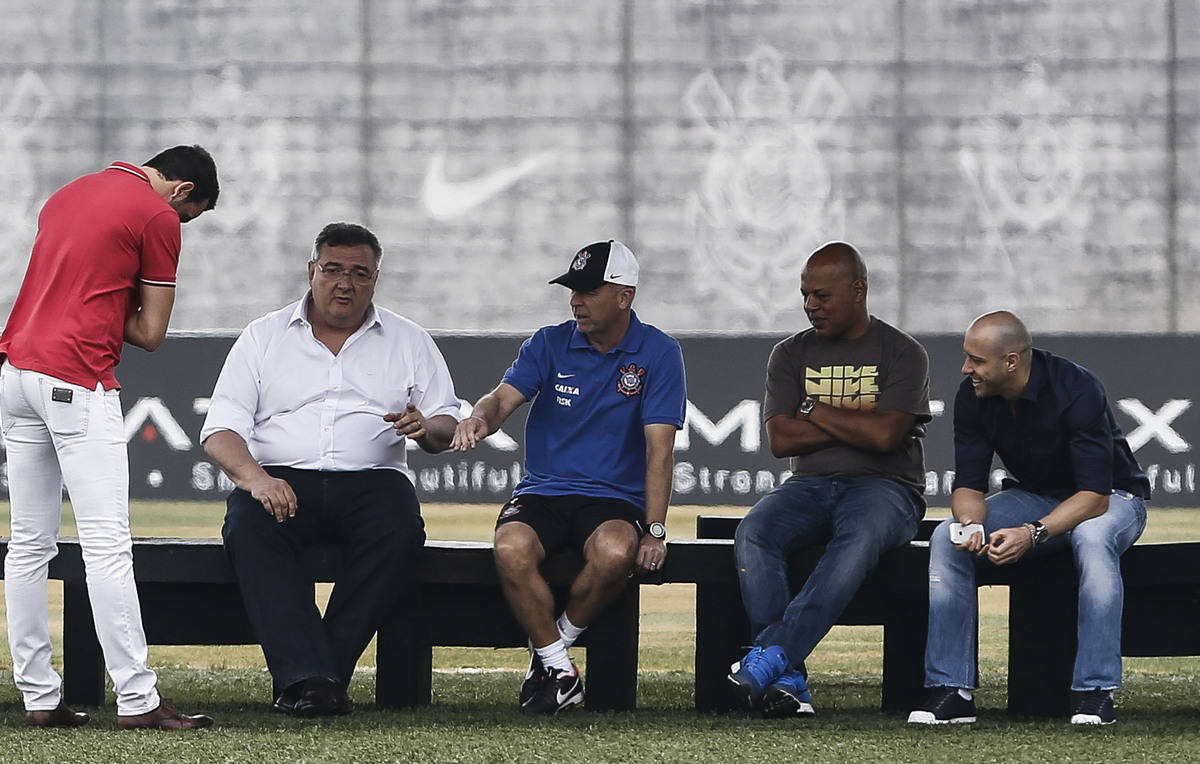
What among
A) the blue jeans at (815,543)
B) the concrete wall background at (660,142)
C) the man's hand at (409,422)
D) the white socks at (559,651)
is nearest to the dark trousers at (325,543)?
the man's hand at (409,422)

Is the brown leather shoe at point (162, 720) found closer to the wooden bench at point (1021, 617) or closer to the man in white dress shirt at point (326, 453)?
the man in white dress shirt at point (326, 453)

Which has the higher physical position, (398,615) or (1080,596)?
(1080,596)

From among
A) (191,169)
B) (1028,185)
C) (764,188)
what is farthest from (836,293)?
(1028,185)

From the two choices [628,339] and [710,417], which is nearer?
[628,339]

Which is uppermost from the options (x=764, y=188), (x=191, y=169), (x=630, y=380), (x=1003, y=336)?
(x=764, y=188)

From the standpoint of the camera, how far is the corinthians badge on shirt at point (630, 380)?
3787 millimetres

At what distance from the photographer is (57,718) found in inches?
130

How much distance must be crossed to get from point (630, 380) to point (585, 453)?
20 cm

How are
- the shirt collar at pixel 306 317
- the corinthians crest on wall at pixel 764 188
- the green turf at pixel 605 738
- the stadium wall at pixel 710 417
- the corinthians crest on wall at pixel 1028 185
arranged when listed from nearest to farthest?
1. the green turf at pixel 605 738
2. the shirt collar at pixel 306 317
3. the stadium wall at pixel 710 417
4. the corinthians crest on wall at pixel 1028 185
5. the corinthians crest on wall at pixel 764 188

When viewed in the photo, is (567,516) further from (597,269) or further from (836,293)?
(836,293)

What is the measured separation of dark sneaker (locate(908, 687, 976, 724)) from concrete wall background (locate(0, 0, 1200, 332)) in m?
10.7

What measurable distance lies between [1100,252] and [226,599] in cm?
1153

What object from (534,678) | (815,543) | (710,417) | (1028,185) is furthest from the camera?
(1028,185)

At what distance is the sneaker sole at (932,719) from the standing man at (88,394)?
4.75 ft
